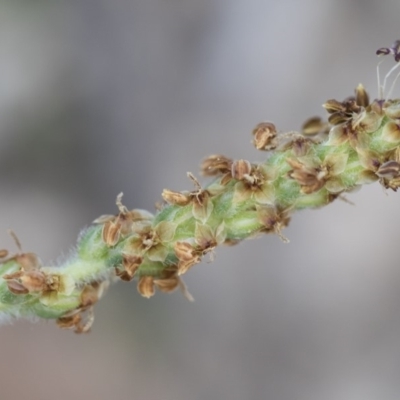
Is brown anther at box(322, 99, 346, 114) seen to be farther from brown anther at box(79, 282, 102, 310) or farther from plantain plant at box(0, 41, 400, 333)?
brown anther at box(79, 282, 102, 310)

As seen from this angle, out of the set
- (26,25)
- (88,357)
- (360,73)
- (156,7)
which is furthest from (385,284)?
(26,25)

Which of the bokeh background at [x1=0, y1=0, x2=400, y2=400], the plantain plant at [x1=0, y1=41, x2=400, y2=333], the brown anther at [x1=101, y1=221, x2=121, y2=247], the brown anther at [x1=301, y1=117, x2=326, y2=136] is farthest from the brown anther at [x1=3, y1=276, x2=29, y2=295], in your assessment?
the bokeh background at [x1=0, y1=0, x2=400, y2=400]

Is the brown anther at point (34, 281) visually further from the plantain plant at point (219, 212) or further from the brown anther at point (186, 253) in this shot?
the brown anther at point (186, 253)

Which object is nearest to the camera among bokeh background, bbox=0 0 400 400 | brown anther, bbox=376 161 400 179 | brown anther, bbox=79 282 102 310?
brown anther, bbox=376 161 400 179

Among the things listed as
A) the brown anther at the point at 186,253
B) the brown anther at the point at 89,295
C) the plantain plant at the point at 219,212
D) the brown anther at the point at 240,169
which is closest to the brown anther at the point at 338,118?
the plantain plant at the point at 219,212

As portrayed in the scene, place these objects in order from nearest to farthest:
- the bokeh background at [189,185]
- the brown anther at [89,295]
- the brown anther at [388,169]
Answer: the brown anther at [388,169] < the brown anther at [89,295] < the bokeh background at [189,185]

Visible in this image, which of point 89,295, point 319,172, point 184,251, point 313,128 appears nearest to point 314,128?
point 313,128
